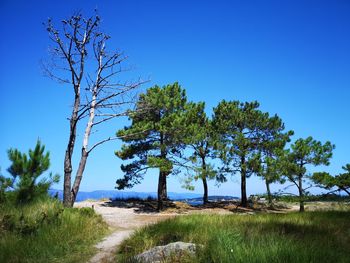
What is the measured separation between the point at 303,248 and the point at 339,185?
6639 mm

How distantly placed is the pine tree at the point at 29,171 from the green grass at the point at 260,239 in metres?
3.30

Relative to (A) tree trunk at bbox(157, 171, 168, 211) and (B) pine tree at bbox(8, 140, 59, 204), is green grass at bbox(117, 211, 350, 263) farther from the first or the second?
(A) tree trunk at bbox(157, 171, 168, 211)

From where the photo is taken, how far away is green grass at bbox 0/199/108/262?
6770 millimetres

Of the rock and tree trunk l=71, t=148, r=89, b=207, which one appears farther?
tree trunk l=71, t=148, r=89, b=207

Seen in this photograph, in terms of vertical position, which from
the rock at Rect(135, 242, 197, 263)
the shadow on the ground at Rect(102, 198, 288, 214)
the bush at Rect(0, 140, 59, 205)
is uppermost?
the bush at Rect(0, 140, 59, 205)

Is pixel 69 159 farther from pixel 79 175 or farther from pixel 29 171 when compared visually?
pixel 29 171

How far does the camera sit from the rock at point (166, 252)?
5492mm

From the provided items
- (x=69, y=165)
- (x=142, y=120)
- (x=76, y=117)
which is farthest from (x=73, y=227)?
(x=142, y=120)

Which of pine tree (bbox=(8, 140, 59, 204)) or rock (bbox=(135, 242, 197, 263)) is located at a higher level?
pine tree (bbox=(8, 140, 59, 204))

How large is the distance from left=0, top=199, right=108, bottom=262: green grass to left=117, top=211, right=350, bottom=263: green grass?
3.83 ft

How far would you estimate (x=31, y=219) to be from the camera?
8414 mm

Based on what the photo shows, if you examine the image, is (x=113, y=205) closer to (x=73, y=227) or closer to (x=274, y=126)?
(x=274, y=126)

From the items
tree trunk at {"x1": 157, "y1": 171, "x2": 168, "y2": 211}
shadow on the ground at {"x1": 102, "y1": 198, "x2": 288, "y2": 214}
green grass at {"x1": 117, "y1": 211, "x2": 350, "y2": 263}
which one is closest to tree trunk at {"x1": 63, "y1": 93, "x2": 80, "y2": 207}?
green grass at {"x1": 117, "y1": 211, "x2": 350, "y2": 263}

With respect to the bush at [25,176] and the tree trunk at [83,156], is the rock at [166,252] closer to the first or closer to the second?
the bush at [25,176]
